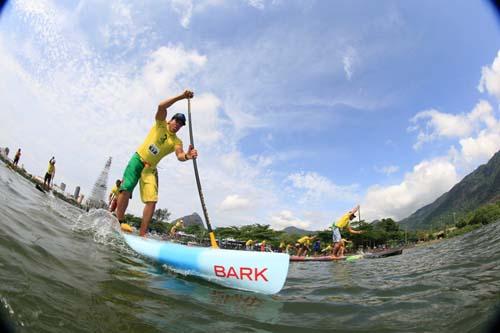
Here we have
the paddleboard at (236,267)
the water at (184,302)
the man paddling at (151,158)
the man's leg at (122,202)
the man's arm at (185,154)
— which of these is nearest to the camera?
the water at (184,302)

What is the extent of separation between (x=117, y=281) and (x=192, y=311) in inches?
38.4

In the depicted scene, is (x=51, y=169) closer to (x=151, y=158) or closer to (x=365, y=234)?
(x=151, y=158)

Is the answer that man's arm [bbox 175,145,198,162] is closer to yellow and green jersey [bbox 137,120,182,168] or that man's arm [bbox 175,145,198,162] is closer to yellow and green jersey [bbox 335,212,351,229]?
yellow and green jersey [bbox 137,120,182,168]

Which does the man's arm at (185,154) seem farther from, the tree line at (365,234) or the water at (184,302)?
the tree line at (365,234)

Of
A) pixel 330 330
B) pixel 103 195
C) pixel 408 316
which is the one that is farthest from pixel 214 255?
pixel 103 195

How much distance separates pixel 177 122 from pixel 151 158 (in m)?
0.94

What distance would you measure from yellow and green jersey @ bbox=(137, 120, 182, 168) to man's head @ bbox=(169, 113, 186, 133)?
12cm

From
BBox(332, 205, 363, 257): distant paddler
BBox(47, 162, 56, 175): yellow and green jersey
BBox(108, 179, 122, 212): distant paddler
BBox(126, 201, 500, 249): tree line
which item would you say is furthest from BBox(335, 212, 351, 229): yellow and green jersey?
BBox(126, 201, 500, 249): tree line

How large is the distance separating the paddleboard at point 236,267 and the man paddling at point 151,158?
182cm

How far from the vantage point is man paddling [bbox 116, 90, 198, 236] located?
5.96 metres

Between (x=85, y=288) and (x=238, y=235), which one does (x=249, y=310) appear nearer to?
(x=85, y=288)

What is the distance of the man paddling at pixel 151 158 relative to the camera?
5957 millimetres

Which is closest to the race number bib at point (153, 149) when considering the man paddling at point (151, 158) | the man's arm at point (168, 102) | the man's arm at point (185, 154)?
the man paddling at point (151, 158)

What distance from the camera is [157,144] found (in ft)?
19.7
